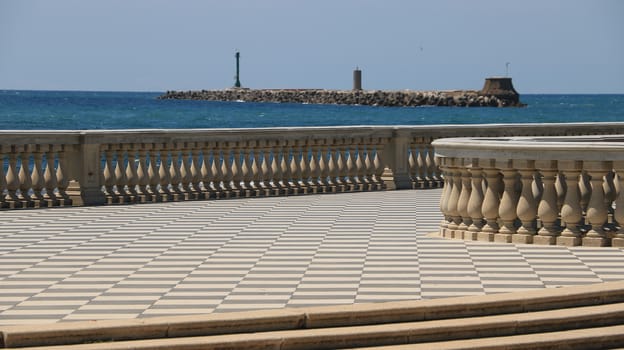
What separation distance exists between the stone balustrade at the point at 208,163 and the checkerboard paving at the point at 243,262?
3.00 ft

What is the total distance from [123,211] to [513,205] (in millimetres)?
6180

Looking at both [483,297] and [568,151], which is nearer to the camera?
[483,297]

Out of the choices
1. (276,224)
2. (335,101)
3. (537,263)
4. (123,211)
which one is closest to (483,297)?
(537,263)

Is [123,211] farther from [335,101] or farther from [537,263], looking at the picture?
[335,101]

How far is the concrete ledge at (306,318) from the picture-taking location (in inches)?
338

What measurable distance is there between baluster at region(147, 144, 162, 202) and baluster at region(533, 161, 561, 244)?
7.13 metres

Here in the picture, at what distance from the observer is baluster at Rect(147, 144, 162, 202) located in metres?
18.5

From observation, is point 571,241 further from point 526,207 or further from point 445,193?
point 445,193

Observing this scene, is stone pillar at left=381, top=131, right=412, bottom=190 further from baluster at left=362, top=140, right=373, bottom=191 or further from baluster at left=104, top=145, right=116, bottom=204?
baluster at left=104, top=145, right=116, bottom=204

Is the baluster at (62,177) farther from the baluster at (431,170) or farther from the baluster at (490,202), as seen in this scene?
the baluster at (490,202)

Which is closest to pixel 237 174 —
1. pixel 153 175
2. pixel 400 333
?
pixel 153 175

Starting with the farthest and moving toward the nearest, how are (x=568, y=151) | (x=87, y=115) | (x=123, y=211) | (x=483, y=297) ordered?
(x=87, y=115) < (x=123, y=211) < (x=568, y=151) < (x=483, y=297)

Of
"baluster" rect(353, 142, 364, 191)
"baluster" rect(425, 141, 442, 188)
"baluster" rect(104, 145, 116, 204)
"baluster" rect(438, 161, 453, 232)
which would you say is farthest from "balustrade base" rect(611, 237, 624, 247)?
"baluster" rect(425, 141, 442, 188)

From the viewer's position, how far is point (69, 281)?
10.8 metres
